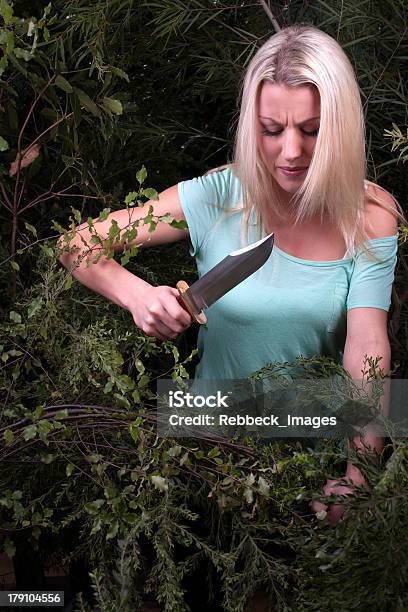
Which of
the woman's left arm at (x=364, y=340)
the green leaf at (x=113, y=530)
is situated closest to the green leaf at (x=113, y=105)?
the woman's left arm at (x=364, y=340)

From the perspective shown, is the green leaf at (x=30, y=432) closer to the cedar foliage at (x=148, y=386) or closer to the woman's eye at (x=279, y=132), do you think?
the cedar foliage at (x=148, y=386)

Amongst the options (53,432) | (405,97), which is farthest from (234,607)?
(405,97)

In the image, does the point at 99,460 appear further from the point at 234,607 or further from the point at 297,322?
the point at 297,322

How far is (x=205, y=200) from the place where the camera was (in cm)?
158

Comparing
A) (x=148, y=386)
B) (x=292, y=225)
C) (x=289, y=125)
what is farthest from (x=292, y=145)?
(x=148, y=386)

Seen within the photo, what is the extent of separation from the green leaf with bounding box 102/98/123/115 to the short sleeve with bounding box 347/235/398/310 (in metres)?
0.44

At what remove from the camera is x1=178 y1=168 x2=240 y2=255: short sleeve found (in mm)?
1571

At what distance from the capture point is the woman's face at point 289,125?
136cm

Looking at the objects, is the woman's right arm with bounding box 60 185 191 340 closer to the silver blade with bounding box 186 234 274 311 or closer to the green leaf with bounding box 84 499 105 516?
the silver blade with bounding box 186 234 274 311

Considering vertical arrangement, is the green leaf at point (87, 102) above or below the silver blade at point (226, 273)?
above

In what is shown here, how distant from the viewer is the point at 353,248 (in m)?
1.52

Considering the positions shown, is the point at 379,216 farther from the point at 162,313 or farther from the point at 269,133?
the point at 162,313

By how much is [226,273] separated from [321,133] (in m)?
0.30

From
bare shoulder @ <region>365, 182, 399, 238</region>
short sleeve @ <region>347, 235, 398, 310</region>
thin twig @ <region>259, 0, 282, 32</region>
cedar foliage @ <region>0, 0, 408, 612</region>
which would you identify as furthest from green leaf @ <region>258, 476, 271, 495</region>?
thin twig @ <region>259, 0, 282, 32</region>
